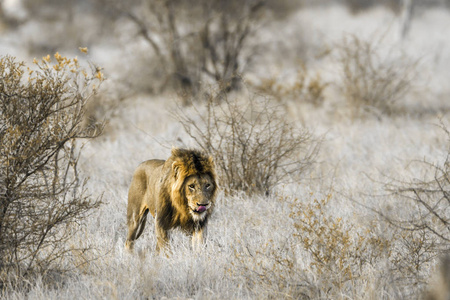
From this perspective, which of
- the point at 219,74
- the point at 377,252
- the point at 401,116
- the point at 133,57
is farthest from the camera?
the point at 133,57

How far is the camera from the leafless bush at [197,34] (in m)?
15.3

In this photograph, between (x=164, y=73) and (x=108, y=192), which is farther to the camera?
(x=164, y=73)

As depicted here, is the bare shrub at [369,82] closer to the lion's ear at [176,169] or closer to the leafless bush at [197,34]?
the leafless bush at [197,34]

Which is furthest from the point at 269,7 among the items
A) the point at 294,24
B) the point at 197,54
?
the point at 294,24

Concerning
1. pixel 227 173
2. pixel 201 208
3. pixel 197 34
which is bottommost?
pixel 201 208

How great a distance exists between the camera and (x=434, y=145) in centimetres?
970

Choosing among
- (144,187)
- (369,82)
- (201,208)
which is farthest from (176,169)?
(369,82)

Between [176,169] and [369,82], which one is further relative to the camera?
[369,82]

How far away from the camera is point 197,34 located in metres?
15.5

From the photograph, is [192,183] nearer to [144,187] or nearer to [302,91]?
[144,187]

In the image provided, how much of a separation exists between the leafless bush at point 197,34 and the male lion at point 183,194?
34.1 ft

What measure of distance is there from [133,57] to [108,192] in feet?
37.4

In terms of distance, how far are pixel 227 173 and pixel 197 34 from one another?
9.19 meters

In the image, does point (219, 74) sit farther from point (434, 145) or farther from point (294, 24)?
point (294, 24)
